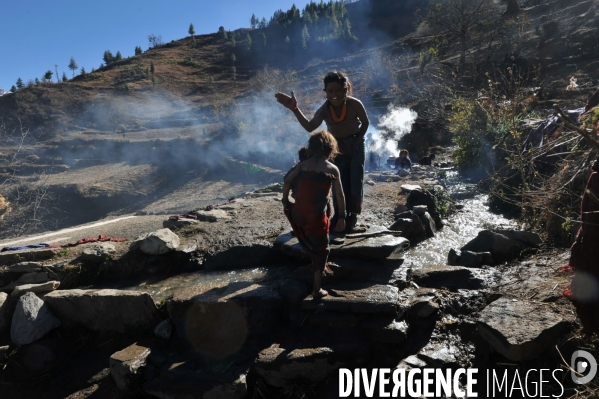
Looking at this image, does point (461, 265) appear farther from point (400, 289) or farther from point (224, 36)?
point (224, 36)

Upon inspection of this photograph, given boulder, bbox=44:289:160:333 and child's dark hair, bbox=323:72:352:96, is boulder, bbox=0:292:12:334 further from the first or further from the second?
child's dark hair, bbox=323:72:352:96

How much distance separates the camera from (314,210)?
3.16 m

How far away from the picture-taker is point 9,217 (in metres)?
14.6

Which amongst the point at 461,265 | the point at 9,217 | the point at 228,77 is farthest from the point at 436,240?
the point at 228,77

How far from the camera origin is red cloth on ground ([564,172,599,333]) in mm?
2332

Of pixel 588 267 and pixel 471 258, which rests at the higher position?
pixel 588 267

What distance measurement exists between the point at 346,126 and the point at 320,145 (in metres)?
0.79

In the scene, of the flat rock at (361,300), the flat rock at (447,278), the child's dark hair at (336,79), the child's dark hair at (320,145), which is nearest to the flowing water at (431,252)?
the flat rock at (447,278)

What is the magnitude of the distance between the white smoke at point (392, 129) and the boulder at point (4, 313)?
1095cm

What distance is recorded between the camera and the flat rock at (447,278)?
3541mm

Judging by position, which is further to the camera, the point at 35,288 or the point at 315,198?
the point at 35,288

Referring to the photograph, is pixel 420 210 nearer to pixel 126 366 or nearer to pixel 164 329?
pixel 164 329

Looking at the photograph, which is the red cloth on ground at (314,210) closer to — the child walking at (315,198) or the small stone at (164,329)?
the child walking at (315,198)

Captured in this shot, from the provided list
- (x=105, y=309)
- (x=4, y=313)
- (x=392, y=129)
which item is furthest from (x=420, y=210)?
(x=392, y=129)
